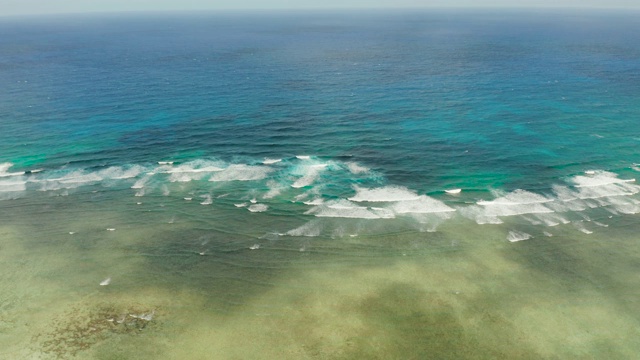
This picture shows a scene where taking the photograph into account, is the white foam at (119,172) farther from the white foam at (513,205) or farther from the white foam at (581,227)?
the white foam at (581,227)

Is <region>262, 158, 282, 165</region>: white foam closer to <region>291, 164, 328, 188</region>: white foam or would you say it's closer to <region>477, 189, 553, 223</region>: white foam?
<region>291, 164, 328, 188</region>: white foam

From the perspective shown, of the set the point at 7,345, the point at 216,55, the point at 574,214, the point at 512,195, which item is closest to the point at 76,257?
the point at 7,345

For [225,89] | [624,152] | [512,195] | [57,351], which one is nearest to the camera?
[57,351]

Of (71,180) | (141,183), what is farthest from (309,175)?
(71,180)

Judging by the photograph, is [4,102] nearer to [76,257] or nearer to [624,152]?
[76,257]

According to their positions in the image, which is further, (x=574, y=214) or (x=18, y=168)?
(x=18, y=168)

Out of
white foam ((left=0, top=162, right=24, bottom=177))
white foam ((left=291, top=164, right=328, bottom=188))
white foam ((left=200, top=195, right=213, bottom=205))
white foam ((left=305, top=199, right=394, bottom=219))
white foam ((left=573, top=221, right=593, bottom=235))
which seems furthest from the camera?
white foam ((left=0, top=162, right=24, bottom=177))

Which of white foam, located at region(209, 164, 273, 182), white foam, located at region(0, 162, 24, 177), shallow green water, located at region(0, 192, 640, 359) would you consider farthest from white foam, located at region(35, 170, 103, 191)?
white foam, located at region(209, 164, 273, 182)
